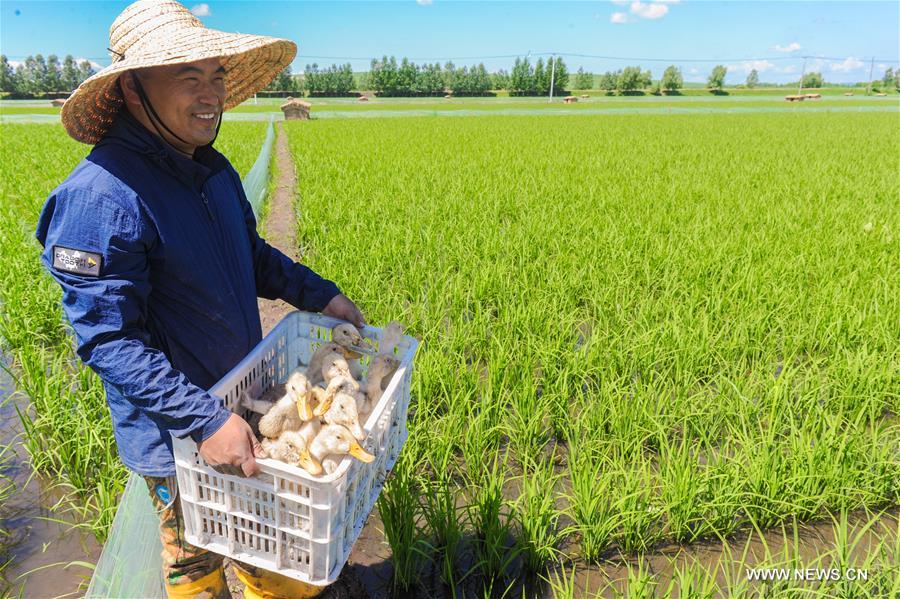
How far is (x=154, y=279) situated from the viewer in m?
1.18

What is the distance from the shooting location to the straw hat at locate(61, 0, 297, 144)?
3.54ft

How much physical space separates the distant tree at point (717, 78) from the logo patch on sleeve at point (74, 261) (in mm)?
74086

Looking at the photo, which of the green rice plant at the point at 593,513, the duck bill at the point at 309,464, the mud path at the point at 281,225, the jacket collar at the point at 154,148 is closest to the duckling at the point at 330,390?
the duck bill at the point at 309,464

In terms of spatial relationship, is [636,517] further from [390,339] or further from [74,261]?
[74,261]

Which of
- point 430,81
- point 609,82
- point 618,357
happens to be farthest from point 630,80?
point 618,357

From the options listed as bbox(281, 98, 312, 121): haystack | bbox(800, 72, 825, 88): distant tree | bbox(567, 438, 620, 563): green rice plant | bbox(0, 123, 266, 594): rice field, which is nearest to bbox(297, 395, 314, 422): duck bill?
bbox(567, 438, 620, 563): green rice plant

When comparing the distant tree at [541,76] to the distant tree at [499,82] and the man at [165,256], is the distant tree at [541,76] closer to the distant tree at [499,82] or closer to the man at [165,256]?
the distant tree at [499,82]

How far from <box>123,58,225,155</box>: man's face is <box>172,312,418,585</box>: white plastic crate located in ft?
1.72

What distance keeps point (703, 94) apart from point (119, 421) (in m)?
65.5

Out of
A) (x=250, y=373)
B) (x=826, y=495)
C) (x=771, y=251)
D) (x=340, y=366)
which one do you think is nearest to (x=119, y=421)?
(x=250, y=373)

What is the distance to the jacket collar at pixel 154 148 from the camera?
1139 millimetres

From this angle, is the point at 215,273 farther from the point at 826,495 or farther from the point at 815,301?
the point at 815,301

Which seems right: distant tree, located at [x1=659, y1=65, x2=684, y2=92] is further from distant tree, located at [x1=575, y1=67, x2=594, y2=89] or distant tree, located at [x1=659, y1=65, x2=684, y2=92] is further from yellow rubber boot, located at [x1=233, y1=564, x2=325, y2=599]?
yellow rubber boot, located at [x1=233, y1=564, x2=325, y2=599]

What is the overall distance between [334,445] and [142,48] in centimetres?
93
